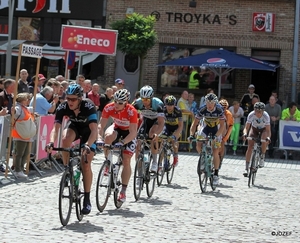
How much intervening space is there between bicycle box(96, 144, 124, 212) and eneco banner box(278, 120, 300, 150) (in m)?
13.2

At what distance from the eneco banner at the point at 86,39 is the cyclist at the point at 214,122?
6089 mm

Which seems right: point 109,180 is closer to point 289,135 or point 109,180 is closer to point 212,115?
point 212,115

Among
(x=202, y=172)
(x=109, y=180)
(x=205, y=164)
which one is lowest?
(x=109, y=180)

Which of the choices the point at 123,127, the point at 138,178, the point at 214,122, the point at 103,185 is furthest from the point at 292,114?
the point at 103,185

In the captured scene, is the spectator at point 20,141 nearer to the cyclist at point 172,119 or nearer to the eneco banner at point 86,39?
the cyclist at point 172,119

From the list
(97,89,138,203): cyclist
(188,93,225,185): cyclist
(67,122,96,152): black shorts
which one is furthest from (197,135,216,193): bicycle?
(67,122,96,152): black shorts

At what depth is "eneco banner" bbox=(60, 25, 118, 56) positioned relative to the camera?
21.2 meters

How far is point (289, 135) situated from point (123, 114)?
13123mm

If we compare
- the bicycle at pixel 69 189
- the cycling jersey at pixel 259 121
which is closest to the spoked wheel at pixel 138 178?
the bicycle at pixel 69 189

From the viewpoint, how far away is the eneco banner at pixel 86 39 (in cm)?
2125

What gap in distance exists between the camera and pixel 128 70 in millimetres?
31828

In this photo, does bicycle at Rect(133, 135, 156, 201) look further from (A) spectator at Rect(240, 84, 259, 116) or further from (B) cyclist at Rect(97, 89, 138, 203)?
(A) spectator at Rect(240, 84, 259, 116)

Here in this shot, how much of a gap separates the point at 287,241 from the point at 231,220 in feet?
5.48

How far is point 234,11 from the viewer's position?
31.0 metres
